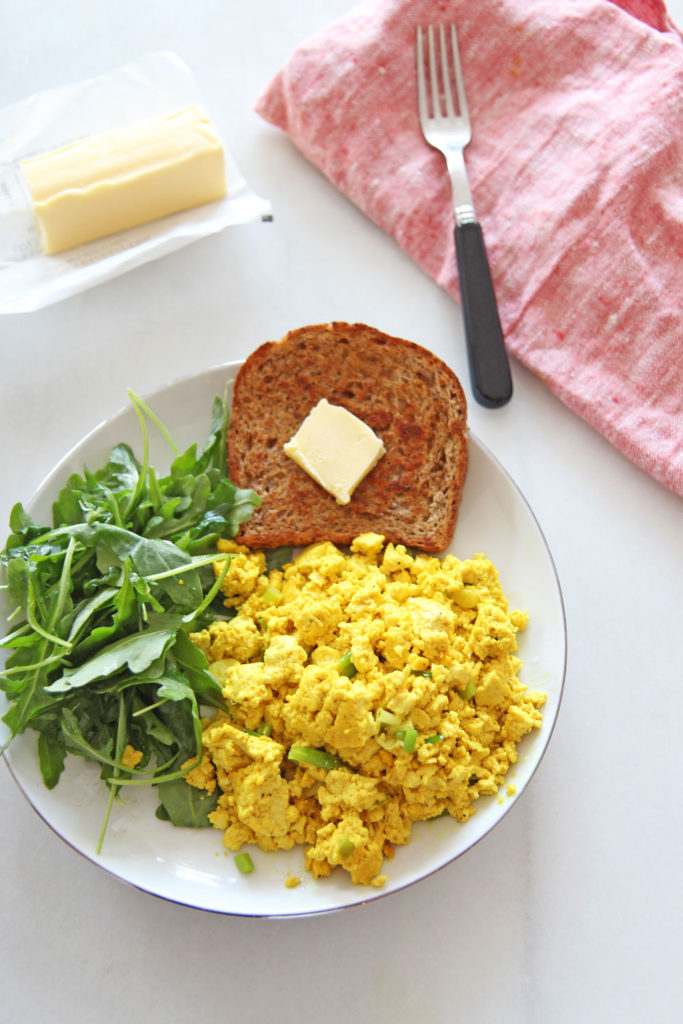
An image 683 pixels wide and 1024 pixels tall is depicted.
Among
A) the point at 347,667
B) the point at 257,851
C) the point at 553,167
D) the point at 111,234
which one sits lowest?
the point at 257,851

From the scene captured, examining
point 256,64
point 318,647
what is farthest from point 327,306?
point 318,647

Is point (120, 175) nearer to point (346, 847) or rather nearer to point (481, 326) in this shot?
point (481, 326)

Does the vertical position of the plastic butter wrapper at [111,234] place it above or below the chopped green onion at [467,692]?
above

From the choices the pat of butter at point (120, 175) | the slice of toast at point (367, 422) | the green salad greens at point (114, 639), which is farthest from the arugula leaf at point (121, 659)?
the pat of butter at point (120, 175)

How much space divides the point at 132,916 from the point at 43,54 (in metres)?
2.53

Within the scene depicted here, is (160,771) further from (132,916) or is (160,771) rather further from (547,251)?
(547,251)

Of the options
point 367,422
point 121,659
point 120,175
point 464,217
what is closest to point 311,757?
point 121,659

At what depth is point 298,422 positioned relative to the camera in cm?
226

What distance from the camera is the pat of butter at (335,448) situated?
217 centimetres

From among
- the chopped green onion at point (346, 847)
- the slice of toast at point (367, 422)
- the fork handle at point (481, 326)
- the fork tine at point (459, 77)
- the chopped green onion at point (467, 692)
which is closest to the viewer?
the chopped green onion at point (346, 847)

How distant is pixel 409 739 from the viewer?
68.4 inches

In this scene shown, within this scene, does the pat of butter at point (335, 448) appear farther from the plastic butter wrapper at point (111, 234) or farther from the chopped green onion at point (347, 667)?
the plastic butter wrapper at point (111, 234)

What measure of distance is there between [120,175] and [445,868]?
1963 millimetres

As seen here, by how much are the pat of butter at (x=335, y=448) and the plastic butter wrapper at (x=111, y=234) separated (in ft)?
2.20
